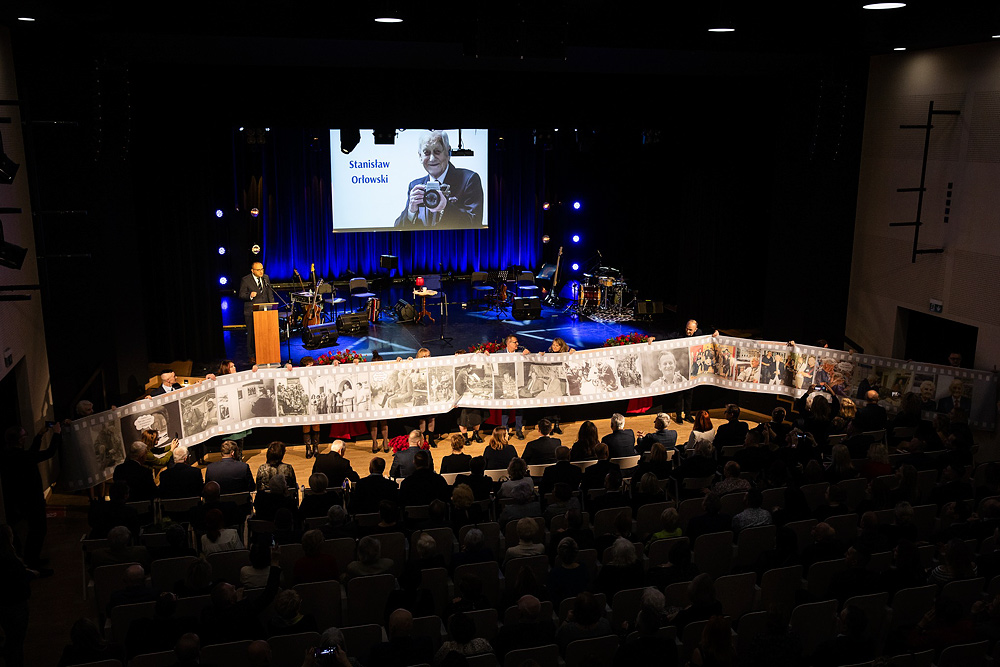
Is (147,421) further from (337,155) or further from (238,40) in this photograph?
(337,155)

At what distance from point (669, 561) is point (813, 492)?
2120mm

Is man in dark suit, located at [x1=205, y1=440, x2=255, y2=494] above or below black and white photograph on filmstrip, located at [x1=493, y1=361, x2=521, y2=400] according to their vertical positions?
below

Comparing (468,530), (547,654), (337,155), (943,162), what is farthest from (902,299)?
(337,155)

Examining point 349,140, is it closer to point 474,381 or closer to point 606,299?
point 606,299

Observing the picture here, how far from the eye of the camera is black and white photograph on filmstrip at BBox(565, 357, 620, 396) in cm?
1158

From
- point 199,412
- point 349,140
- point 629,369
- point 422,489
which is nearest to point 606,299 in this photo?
point 629,369

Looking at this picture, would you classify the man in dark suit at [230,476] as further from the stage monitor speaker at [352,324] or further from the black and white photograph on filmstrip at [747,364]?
the stage monitor speaker at [352,324]

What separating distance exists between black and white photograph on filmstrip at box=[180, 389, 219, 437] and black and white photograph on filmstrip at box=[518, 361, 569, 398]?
401cm

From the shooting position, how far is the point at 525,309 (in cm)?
1781

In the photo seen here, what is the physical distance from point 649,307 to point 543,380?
689 centimetres

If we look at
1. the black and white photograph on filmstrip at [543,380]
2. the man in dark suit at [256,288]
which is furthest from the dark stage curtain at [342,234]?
the black and white photograph on filmstrip at [543,380]

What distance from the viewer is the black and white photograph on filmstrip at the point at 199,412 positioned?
992 cm

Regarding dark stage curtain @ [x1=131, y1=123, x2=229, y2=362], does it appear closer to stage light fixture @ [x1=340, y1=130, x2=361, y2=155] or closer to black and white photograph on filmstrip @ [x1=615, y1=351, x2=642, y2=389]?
stage light fixture @ [x1=340, y1=130, x2=361, y2=155]

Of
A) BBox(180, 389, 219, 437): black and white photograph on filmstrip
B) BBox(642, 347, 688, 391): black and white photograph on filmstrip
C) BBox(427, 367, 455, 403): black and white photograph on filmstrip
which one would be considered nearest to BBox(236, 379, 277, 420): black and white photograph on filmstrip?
BBox(180, 389, 219, 437): black and white photograph on filmstrip
